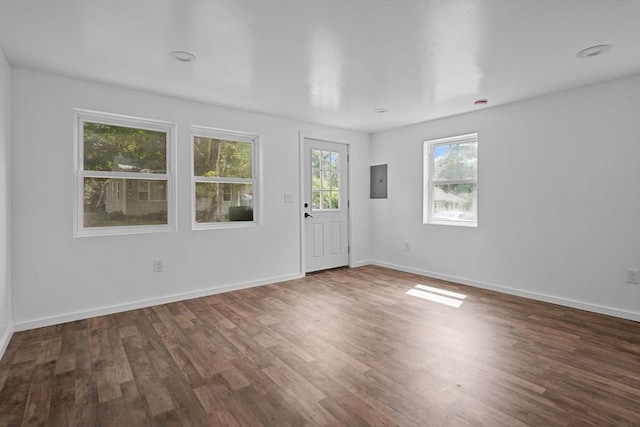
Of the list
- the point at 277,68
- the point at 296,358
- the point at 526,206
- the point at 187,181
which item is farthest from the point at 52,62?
the point at 526,206

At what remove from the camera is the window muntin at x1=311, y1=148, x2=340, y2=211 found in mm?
5176

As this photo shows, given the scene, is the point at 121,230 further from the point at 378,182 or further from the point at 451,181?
the point at 451,181

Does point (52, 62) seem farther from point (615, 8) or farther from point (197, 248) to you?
point (615, 8)

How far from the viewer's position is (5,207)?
2738 millimetres

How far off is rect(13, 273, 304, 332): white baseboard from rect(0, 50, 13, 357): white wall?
171 mm

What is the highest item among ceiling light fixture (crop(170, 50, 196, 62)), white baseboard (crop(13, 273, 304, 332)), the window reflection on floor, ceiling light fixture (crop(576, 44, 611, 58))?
ceiling light fixture (crop(170, 50, 196, 62))

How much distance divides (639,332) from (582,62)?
2411mm

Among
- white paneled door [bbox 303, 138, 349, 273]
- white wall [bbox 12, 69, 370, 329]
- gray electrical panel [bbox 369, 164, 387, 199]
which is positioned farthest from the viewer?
gray electrical panel [bbox 369, 164, 387, 199]

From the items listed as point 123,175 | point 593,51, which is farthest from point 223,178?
point 593,51

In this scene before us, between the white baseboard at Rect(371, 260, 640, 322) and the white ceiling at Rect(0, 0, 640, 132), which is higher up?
the white ceiling at Rect(0, 0, 640, 132)

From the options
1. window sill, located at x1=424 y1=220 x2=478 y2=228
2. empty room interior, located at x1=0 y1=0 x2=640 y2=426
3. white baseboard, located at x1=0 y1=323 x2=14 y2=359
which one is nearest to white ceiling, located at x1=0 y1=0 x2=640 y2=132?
empty room interior, located at x1=0 y1=0 x2=640 y2=426

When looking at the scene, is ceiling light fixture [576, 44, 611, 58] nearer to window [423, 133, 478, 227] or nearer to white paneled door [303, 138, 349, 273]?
window [423, 133, 478, 227]

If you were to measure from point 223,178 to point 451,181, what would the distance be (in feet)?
10.5

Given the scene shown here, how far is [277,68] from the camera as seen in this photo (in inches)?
116
